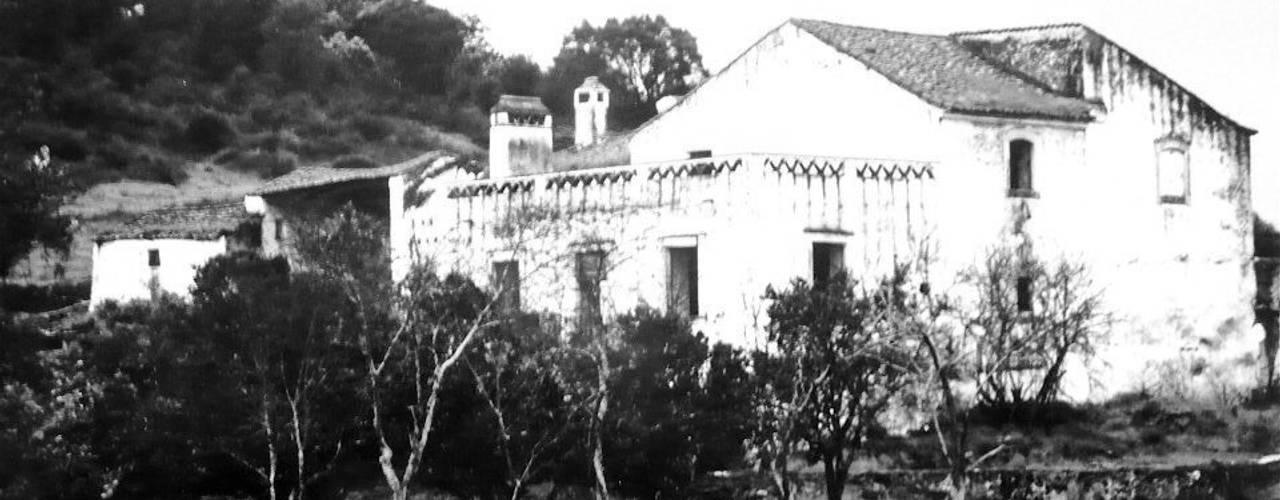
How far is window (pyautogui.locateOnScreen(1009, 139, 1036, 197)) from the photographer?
1065 inches

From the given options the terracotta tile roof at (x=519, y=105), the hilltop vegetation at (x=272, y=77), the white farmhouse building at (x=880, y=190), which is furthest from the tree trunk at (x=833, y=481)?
the hilltop vegetation at (x=272, y=77)

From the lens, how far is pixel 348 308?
75.4 feet

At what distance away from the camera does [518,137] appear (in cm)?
2886

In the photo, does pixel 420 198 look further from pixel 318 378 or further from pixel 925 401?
pixel 925 401

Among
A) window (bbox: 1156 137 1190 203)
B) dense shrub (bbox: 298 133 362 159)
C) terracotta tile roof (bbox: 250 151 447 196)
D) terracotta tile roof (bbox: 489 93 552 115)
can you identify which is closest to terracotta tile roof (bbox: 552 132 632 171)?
terracotta tile roof (bbox: 489 93 552 115)

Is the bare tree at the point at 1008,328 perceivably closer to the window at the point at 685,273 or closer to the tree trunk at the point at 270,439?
the window at the point at 685,273

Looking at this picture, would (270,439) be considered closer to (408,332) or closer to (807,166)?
(408,332)

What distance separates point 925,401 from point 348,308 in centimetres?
668

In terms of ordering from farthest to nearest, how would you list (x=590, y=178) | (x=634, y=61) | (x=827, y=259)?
(x=634, y=61)
(x=590, y=178)
(x=827, y=259)

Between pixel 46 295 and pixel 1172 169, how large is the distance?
17.6m

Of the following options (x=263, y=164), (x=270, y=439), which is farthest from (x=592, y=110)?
(x=263, y=164)

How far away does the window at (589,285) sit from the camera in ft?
77.1

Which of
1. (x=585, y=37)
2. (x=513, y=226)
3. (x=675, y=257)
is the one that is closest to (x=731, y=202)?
(x=675, y=257)

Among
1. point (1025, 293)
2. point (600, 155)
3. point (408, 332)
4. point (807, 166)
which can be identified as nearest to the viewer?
point (408, 332)
